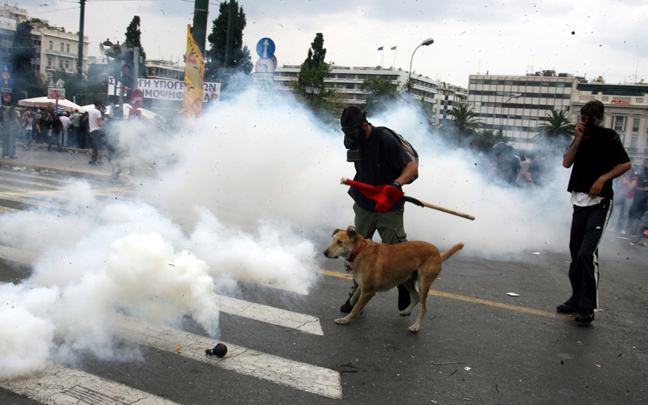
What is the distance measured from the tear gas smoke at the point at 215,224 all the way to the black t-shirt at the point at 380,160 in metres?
1.34

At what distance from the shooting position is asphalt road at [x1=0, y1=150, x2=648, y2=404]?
321cm

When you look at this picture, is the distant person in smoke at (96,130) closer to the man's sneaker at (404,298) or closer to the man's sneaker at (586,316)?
the man's sneaker at (404,298)

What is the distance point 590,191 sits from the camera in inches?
194

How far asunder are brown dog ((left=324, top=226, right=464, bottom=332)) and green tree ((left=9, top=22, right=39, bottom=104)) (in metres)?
9.83

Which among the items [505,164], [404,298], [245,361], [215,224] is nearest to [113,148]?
[215,224]

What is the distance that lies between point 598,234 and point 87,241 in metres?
4.75

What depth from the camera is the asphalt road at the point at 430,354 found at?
3.21m

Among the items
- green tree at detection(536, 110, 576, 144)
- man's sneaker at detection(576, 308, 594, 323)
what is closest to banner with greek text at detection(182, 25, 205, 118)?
green tree at detection(536, 110, 576, 144)

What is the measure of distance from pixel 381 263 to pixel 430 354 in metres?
0.81

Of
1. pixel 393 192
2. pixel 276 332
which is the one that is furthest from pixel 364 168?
pixel 276 332

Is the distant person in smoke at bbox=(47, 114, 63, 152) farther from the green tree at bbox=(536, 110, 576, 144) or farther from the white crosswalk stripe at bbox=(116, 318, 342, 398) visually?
the white crosswalk stripe at bbox=(116, 318, 342, 398)

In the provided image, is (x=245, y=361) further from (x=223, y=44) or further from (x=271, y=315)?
(x=223, y=44)

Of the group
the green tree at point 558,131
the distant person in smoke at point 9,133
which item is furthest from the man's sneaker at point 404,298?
the distant person in smoke at point 9,133

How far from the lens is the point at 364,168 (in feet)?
15.5
